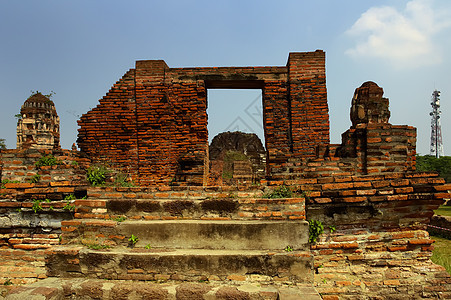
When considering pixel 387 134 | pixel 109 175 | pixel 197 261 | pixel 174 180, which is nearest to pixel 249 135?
pixel 174 180

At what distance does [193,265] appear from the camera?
327 centimetres

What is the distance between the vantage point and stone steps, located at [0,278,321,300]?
2955mm

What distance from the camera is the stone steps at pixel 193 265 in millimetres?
3217

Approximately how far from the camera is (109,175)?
6.04 m

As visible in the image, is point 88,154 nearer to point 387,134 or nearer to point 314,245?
point 314,245

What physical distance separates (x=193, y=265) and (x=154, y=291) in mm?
503

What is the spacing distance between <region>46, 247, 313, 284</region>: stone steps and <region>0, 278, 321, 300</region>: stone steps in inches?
3.6

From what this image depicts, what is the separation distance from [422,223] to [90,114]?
7239mm

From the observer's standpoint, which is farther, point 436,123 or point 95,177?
point 436,123

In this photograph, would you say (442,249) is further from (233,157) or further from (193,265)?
(193,265)

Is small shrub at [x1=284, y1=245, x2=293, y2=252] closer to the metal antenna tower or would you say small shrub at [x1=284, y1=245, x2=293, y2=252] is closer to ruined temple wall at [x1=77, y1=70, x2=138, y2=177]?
ruined temple wall at [x1=77, y1=70, x2=138, y2=177]

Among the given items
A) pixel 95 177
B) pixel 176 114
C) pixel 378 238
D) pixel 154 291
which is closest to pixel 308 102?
pixel 176 114

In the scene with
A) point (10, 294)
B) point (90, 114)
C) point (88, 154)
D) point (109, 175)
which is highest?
point (90, 114)

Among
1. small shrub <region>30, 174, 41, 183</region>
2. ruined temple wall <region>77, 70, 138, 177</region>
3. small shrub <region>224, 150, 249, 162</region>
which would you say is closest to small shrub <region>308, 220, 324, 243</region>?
small shrub <region>30, 174, 41, 183</region>
